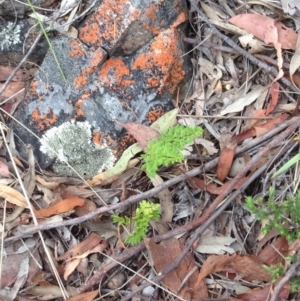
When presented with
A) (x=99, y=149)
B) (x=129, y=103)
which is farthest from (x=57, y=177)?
(x=129, y=103)

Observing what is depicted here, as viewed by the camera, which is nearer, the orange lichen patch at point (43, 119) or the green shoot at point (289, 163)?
the green shoot at point (289, 163)

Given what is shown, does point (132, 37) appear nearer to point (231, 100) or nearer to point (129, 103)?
point (129, 103)

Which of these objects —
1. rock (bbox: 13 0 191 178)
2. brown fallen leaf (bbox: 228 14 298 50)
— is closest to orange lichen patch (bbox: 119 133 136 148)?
rock (bbox: 13 0 191 178)

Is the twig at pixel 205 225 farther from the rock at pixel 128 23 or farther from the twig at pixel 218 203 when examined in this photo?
the rock at pixel 128 23

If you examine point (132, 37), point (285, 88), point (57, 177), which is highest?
point (132, 37)

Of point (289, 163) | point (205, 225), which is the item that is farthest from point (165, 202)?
point (289, 163)

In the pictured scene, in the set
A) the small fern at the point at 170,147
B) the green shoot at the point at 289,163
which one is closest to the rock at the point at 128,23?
the small fern at the point at 170,147

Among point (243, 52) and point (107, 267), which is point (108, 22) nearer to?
point (243, 52)
